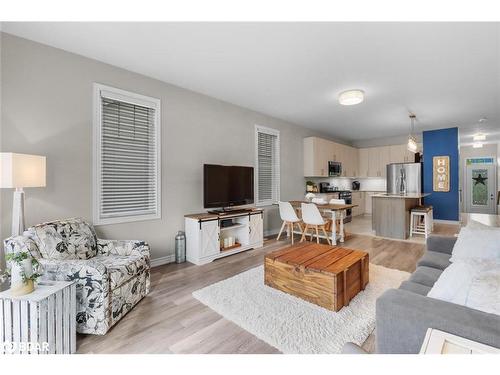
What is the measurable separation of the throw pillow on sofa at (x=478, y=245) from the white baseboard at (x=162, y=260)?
3.39 metres

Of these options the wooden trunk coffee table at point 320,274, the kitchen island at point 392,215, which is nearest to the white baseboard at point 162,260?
the wooden trunk coffee table at point 320,274

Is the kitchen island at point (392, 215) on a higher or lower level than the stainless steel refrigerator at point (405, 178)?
lower

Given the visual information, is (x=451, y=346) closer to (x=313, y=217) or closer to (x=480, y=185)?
(x=313, y=217)

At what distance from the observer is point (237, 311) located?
220cm

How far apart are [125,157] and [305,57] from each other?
2682 mm

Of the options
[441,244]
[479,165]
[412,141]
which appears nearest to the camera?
[441,244]

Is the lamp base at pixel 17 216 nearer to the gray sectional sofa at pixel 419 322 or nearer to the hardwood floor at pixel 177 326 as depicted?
the hardwood floor at pixel 177 326

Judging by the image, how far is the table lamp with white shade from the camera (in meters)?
1.87

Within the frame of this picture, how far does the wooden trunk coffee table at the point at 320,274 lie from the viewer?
7.20ft

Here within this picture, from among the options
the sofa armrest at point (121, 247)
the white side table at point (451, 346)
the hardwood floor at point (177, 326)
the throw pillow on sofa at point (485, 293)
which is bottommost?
the hardwood floor at point (177, 326)

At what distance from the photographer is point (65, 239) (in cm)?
228

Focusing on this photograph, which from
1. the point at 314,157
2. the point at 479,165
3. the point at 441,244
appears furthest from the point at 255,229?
the point at 479,165

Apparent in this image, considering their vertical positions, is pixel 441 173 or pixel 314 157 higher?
pixel 314 157
